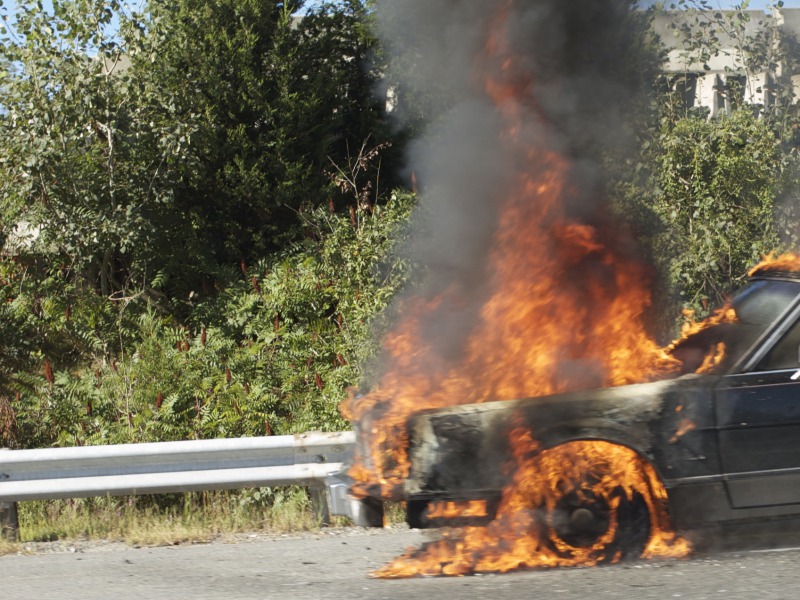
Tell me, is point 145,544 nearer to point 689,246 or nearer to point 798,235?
point 689,246

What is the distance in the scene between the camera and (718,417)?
512 centimetres

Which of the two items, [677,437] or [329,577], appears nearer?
[677,437]

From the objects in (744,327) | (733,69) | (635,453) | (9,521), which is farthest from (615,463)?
(733,69)

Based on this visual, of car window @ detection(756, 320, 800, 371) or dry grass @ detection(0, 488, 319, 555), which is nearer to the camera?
car window @ detection(756, 320, 800, 371)

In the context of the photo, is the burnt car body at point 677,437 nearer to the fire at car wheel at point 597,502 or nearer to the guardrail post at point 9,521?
the fire at car wheel at point 597,502

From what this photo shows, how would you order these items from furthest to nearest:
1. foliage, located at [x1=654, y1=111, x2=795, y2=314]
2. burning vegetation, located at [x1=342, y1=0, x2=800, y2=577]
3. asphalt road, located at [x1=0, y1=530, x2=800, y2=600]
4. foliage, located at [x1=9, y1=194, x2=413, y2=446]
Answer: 1. foliage, located at [x1=654, y1=111, x2=795, y2=314]
2. foliage, located at [x1=9, y1=194, x2=413, y2=446]
3. burning vegetation, located at [x1=342, y1=0, x2=800, y2=577]
4. asphalt road, located at [x1=0, y1=530, x2=800, y2=600]

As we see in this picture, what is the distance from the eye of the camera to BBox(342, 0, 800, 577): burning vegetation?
17.1 feet

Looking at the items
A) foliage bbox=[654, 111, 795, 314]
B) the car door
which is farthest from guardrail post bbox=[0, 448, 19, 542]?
foliage bbox=[654, 111, 795, 314]

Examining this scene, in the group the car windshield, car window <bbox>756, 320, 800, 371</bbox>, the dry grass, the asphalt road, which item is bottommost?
the asphalt road

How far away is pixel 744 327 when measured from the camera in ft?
18.5

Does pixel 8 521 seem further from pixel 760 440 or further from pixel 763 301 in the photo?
pixel 763 301

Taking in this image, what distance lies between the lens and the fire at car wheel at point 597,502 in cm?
518

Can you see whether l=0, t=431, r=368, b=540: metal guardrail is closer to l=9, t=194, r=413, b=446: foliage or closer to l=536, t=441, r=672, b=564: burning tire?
l=536, t=441, r=672, b=564: burning tire

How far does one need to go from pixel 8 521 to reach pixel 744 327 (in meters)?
4.86
